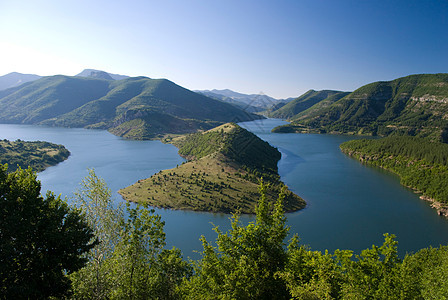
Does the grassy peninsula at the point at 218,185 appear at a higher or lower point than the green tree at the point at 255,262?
lower

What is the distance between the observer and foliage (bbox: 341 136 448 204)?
62.8 meters

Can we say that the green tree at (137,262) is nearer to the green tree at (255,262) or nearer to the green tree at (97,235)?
the green tree at (97,235)

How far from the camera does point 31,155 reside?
92.3 m

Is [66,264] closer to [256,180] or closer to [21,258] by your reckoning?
[21,258]

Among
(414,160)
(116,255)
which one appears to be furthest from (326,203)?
(116,255)

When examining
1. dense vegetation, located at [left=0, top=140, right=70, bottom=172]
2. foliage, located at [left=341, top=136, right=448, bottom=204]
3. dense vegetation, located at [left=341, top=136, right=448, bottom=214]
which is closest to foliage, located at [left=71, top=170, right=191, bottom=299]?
dense vegetation, located at [left=341, top=136, right=448, bottom=214]

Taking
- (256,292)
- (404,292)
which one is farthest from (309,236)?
(256,292)

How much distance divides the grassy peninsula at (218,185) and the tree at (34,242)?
26360mm

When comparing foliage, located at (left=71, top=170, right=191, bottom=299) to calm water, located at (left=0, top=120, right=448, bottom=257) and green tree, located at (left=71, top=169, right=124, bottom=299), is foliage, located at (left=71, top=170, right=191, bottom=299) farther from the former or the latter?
calm water, located at (left=0, top=120, right=448, bottom=257)

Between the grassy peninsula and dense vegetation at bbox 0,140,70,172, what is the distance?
4781 centimetres

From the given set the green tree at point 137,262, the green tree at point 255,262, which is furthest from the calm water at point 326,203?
the green tree at point 255,262

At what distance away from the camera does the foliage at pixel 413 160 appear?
62.8m

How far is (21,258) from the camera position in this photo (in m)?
12.0

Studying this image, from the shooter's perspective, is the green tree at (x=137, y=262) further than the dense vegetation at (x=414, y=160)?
No
